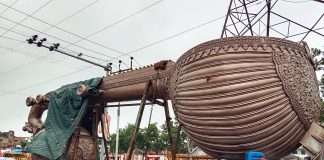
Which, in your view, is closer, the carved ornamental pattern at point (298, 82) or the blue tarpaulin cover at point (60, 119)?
the carved ornamental pattern at point (298, 82)

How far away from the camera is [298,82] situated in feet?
15.3

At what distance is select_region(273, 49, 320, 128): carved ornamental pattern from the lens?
4.59 meters

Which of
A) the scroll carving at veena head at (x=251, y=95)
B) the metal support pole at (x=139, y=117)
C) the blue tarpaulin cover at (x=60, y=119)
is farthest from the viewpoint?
the blue tarpaulin cover at (x=60, y=119)

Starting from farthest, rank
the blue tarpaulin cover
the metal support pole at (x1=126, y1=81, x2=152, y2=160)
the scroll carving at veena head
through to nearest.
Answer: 1. the blue tarpaulin cover
2. the metal support pole at (x1=126, y1=81, x2=152, y2=160)
3. the scroll carving at veena head

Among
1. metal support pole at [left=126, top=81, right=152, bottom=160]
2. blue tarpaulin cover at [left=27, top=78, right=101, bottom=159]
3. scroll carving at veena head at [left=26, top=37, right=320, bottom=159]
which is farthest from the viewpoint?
blue tarpaulin cover at [left=27, top=78, right=101, bottom=159]

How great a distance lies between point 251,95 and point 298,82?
0.76m

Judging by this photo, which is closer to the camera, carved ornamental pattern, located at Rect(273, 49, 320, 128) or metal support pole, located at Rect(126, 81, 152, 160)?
carved ornamental pattern, located at Rect(273, 49, 320, 128)

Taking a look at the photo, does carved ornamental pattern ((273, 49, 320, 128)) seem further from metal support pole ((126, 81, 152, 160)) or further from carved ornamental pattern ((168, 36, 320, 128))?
metal support pole ((126, 81, 152, 160))

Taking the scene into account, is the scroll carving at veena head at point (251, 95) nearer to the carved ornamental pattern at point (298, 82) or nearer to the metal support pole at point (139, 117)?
the carved ornamental pattern at point (298, 82)

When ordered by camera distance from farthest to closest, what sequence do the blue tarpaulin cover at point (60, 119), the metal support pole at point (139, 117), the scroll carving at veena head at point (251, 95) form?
the blue tarpaulin cover at point (60, 119), the metal support pole at point (139, 117), the scroll carving at veena head at point (251, 95)

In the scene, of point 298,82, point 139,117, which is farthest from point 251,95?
point 139,117

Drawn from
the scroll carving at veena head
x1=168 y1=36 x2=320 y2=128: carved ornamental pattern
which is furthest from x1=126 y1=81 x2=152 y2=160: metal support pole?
x1=168 y1=36 x2=320 y2=128: carved ornamental pattern

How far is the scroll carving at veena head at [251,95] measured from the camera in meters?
4.53

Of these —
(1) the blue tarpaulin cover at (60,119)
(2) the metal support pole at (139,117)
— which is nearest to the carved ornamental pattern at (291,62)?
(2) the metal support pole at (139,117)
